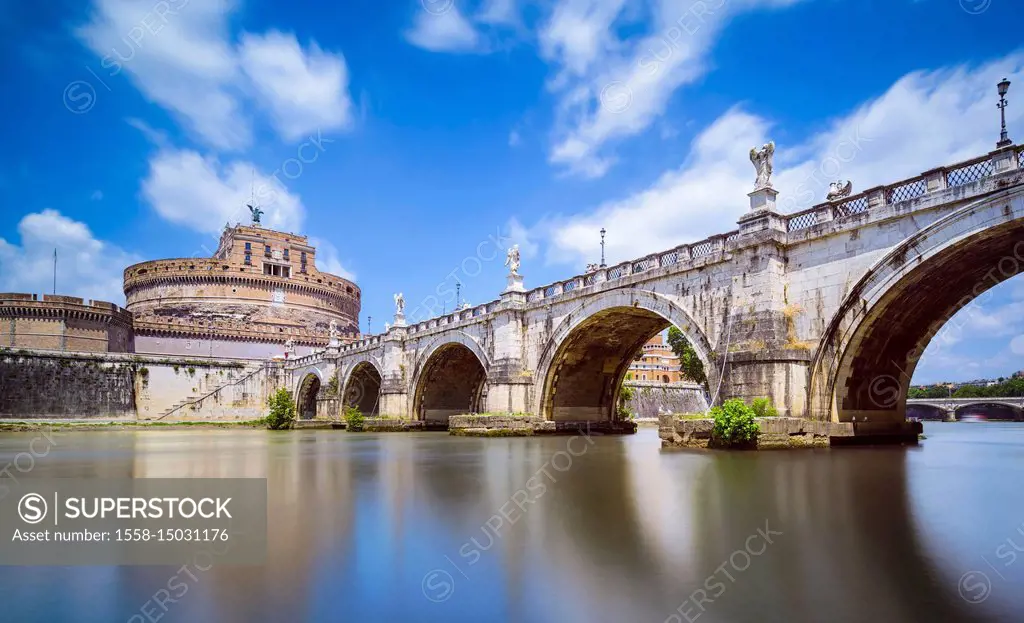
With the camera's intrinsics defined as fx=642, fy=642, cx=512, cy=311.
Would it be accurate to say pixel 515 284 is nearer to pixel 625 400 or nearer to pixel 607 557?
pixel 625 400

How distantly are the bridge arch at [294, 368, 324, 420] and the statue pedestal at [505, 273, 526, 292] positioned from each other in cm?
3277

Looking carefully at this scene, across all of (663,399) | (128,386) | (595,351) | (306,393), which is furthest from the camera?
(306,393)

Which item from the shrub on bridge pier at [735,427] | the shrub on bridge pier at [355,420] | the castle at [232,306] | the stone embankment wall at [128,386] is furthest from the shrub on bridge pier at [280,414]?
the shrub on bridge pier at [735,427]

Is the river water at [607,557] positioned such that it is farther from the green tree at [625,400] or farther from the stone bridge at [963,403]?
the stone bridge at [963,403]

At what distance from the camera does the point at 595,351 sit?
101 ft

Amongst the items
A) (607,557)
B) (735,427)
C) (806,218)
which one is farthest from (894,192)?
(607,557)

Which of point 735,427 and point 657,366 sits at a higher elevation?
point 657,366

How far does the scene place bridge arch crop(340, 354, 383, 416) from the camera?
1982 inches

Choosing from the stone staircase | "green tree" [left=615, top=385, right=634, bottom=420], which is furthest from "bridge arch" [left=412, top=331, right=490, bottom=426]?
the stone staircase

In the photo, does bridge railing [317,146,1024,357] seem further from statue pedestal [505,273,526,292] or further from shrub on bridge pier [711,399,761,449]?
shrub on bridge pier [711,399,761,449]

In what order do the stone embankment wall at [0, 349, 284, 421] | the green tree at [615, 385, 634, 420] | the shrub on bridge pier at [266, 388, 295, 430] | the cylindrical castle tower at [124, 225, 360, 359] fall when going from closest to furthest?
the green tree at [615, 385, 634, 420] < the stone embankment wall at [0, 349, 284, 421] < the shrub on bridge pier at [266, 388, 295, 430] < the cylindrical castle tower at [124, 225, 360, 359]

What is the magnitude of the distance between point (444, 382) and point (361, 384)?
45.5 feet

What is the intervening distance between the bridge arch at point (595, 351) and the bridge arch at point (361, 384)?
831 inches

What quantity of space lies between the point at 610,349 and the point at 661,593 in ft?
87.1
